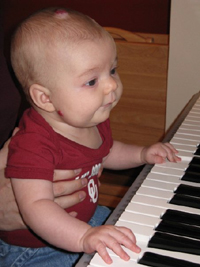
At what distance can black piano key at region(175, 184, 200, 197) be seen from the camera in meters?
0.89

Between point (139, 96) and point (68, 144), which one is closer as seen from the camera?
point (68, 144)

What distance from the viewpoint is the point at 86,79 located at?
93cm

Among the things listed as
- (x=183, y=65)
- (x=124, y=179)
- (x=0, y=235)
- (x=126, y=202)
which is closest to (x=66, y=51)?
(x=126, y=202)

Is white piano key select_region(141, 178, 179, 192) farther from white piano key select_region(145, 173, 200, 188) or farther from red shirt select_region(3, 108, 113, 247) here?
red shirt select_region(3, 108, 113, 247)

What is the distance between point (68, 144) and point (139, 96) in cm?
119

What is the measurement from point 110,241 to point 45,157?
0.97 feet

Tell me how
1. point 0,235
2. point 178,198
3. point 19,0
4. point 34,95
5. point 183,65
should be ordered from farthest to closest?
point 19,0 → point 183,65 → point 0,235 → point 34,95 → point 178,198

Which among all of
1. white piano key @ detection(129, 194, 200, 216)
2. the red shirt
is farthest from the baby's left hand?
white piano key @ detection(129, 194, 200, 216)

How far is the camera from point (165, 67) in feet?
6.89

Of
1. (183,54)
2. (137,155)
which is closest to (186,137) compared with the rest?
(137,155)

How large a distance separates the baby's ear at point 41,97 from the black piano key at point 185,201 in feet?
1.08

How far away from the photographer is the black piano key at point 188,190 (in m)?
0.89

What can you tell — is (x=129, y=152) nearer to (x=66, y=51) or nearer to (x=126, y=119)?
(x=66, y=51)

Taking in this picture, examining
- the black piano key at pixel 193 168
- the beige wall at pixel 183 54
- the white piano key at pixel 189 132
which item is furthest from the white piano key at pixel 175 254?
the beige wall at pixel 183 54
